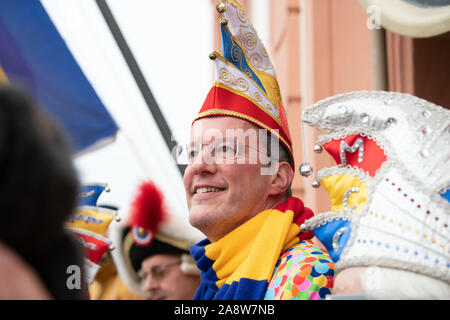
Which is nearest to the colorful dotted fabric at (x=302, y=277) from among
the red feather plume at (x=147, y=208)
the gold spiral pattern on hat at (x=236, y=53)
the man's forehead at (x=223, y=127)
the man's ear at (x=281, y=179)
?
the man's ear at (x=281, y=179)

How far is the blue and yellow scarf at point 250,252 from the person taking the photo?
1902mm

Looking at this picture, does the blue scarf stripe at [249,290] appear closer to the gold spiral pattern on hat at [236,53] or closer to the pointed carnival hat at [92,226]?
the pointed carnival hat at [92,226]

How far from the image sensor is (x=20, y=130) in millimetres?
606

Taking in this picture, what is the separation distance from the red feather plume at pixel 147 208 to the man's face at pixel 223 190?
1074mm

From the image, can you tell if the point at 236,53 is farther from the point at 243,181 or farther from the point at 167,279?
the point at 167,279

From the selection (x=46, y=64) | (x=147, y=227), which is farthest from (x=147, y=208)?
(x=46, y=64)

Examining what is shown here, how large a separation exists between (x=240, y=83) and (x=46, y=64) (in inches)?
85.6

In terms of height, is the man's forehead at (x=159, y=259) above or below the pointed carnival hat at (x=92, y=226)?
below

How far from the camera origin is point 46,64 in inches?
158

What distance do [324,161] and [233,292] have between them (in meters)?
1.87

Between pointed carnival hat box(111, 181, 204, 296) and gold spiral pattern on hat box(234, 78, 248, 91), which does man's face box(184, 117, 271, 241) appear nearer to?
gold spiral pattern on hat box(234, 78, 248, 91)

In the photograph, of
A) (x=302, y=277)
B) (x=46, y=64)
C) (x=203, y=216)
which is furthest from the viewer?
(x=46, y=64)
